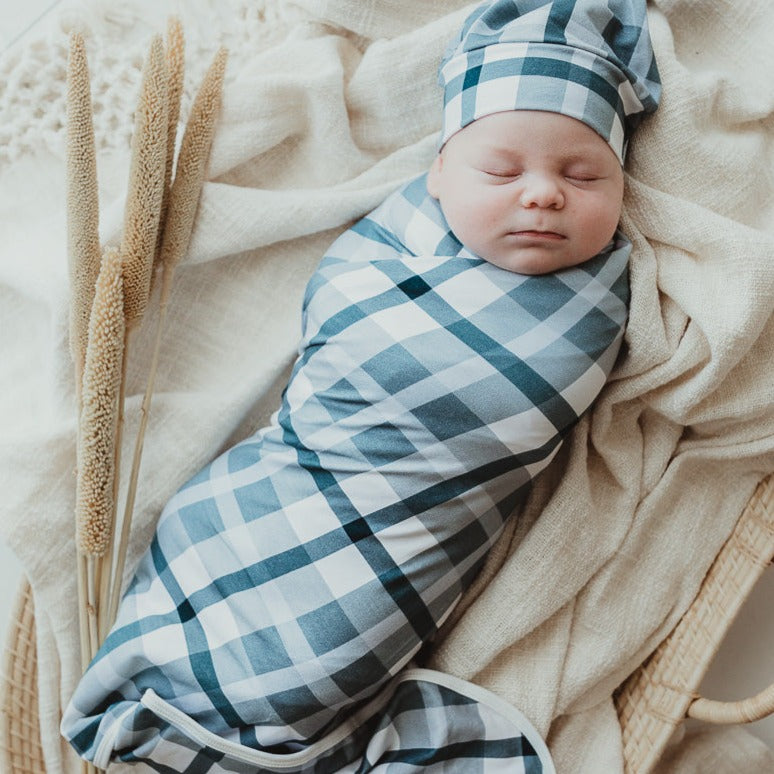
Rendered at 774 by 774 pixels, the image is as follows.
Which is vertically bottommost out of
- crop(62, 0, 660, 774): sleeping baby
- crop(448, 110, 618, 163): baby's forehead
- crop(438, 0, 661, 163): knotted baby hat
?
crop(62, 0, 660, 774): sleeping baby

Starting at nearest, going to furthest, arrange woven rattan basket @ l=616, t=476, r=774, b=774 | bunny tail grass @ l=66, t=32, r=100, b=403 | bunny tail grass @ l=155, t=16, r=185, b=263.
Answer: bunny tail grass @ l=66, t=32, r=100, b=403 → bunny tail grass @ l=155, t=16, r=185, b=263 → woven rattan basket @ l=616, t=476, r=774, b=774

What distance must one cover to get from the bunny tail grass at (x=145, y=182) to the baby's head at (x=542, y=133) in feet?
1.06

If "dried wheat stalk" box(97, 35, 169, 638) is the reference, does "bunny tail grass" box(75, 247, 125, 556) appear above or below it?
below

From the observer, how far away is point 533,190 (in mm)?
962

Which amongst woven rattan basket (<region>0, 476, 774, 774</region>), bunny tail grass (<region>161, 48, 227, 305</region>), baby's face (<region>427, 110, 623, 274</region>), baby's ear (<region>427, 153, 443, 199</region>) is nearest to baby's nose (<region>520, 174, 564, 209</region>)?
baby's face (<region>427, 110, 623, 274</region>)

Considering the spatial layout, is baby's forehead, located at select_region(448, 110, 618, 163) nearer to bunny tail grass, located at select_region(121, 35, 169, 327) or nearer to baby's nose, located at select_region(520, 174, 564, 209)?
baby's nose, located at select_region(520, 174, 564, 209)

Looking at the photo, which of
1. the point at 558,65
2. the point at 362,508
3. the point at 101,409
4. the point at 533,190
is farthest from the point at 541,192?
the point at 101,409

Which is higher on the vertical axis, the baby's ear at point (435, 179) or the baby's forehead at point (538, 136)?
the baby's forehead at point (538, 136)

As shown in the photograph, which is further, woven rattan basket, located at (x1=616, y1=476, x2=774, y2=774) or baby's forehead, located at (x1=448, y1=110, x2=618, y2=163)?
woven rattan basket, located at (x1=616, y1=476, x2=774, y2=774)

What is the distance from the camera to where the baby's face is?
97 centimetres

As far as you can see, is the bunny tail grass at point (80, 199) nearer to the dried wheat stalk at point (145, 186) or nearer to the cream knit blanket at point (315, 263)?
the dried wheat stalk at point (145, 186)

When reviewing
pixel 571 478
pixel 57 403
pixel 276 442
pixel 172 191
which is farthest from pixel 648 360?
pixel 57 403

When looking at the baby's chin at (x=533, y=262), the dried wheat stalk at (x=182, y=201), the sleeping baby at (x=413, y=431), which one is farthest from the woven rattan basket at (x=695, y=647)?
the dried wheat stalk at (x=182, y=201)

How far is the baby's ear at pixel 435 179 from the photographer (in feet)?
3.45
